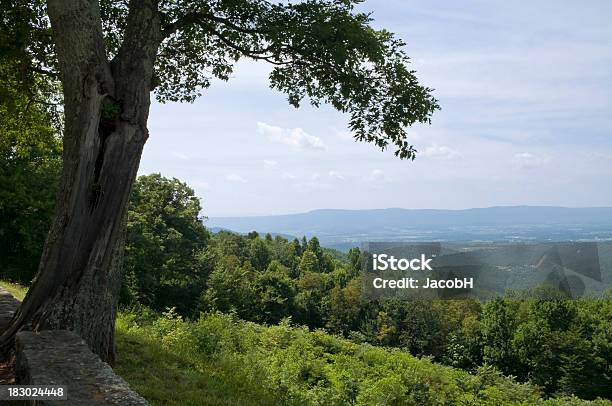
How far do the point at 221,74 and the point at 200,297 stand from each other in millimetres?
39105

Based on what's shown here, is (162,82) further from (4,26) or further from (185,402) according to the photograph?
(185,402)

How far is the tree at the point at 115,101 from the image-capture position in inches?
249

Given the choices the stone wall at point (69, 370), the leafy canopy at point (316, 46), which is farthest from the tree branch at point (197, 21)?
the stone wall at point (69, 370)

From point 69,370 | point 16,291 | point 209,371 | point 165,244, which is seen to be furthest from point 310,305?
point 69,370

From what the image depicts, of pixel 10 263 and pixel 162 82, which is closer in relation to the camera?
pixel 162 82

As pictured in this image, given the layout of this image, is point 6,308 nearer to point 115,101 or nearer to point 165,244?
point 115,101

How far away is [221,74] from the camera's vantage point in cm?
1116

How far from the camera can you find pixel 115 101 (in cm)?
685

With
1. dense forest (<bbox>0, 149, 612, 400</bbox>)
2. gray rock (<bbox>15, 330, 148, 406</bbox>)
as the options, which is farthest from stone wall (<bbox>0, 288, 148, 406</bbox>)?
dense forest (<bbox>0, 149, 612, 400</bbox>)

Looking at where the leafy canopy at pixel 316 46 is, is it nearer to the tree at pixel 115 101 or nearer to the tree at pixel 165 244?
the tree at pixel 115 101

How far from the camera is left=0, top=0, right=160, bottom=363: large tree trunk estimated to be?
6.24 meters

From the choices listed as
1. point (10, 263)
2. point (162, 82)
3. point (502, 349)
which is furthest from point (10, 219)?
point (502, 349)

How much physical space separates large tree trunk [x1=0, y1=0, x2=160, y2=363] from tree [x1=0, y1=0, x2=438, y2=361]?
1cm

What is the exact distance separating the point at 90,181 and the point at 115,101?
1.18m
